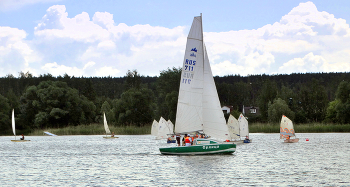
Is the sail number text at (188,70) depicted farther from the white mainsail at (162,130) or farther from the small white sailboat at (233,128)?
the white mainsail at (162,130)

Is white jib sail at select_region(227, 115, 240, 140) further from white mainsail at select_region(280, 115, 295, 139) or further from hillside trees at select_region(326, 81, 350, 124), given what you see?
hillside trees at select_region(326, 81, 350, 124)

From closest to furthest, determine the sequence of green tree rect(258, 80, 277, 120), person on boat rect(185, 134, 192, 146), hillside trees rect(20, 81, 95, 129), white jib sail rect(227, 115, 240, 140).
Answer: person on boat rect(185, 134, 192, 146), white jib sail rect(227, 115, 240, 140), hillside trees rect(20, 81, 95, 129), green tree rect(258, 80, 277, 120)

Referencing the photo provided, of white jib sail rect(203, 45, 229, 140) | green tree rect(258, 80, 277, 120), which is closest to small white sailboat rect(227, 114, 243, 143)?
white jib sail rect(203, 45, 229, 140)

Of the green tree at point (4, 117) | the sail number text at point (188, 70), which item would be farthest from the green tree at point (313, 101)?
the sail number text at point (188, 70)

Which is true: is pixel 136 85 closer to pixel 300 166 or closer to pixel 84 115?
pixel 84 115

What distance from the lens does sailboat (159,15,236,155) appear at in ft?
142

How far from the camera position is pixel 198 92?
4394 centimetres

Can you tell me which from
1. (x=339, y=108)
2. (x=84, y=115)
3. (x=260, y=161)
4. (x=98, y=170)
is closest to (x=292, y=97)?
(x=339, y=108)

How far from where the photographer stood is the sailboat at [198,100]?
4328cm

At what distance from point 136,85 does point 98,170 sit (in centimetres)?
12660

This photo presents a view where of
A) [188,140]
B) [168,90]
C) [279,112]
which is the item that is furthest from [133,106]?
[188,140]

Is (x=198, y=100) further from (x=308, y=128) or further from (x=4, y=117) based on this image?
(x=4, y=117)

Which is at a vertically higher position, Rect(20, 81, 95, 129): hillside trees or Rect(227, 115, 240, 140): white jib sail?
Rect(20, 81, 95, 129): hillside trees

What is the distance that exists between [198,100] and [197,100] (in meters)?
0.10
